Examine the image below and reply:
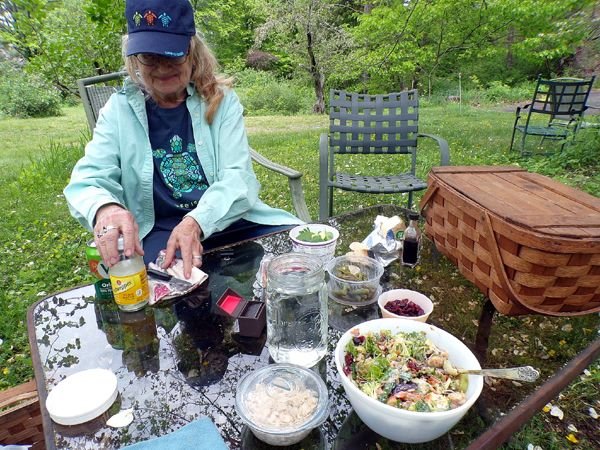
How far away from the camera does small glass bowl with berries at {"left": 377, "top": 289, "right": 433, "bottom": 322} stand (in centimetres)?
122

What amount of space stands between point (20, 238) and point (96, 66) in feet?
9.45

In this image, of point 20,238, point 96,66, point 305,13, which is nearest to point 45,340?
point 20,238

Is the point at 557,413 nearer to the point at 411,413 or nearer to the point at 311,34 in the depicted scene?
the point at 411,413

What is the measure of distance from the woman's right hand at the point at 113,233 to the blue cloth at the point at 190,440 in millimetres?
608

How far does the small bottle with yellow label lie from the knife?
12 centimetres

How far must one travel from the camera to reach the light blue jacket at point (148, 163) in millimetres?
1717

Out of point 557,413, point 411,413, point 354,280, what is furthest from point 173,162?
point 557,413

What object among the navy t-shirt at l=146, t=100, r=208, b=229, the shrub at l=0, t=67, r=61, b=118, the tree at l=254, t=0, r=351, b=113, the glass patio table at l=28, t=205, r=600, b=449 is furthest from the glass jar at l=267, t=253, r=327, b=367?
the shrub at l=0, t=67, r=61, b=118

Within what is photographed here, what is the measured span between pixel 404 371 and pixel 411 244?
0.73 metres

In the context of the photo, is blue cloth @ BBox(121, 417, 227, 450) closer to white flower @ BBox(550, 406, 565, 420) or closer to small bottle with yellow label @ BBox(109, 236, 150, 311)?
small bottle with yellow label @ BBox(109, 236, 150, 311)

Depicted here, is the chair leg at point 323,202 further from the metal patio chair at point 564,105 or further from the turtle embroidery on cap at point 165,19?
the metal patio chair at point 564,105

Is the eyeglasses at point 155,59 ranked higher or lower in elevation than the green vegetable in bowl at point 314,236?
higher

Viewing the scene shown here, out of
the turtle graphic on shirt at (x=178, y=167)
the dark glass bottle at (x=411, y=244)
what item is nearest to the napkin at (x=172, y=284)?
the turtle graphic on shirt at (x=178, y=167)

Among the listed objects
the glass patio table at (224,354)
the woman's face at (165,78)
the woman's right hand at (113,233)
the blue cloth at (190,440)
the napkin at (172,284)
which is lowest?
the glass patio table at (224,354)
